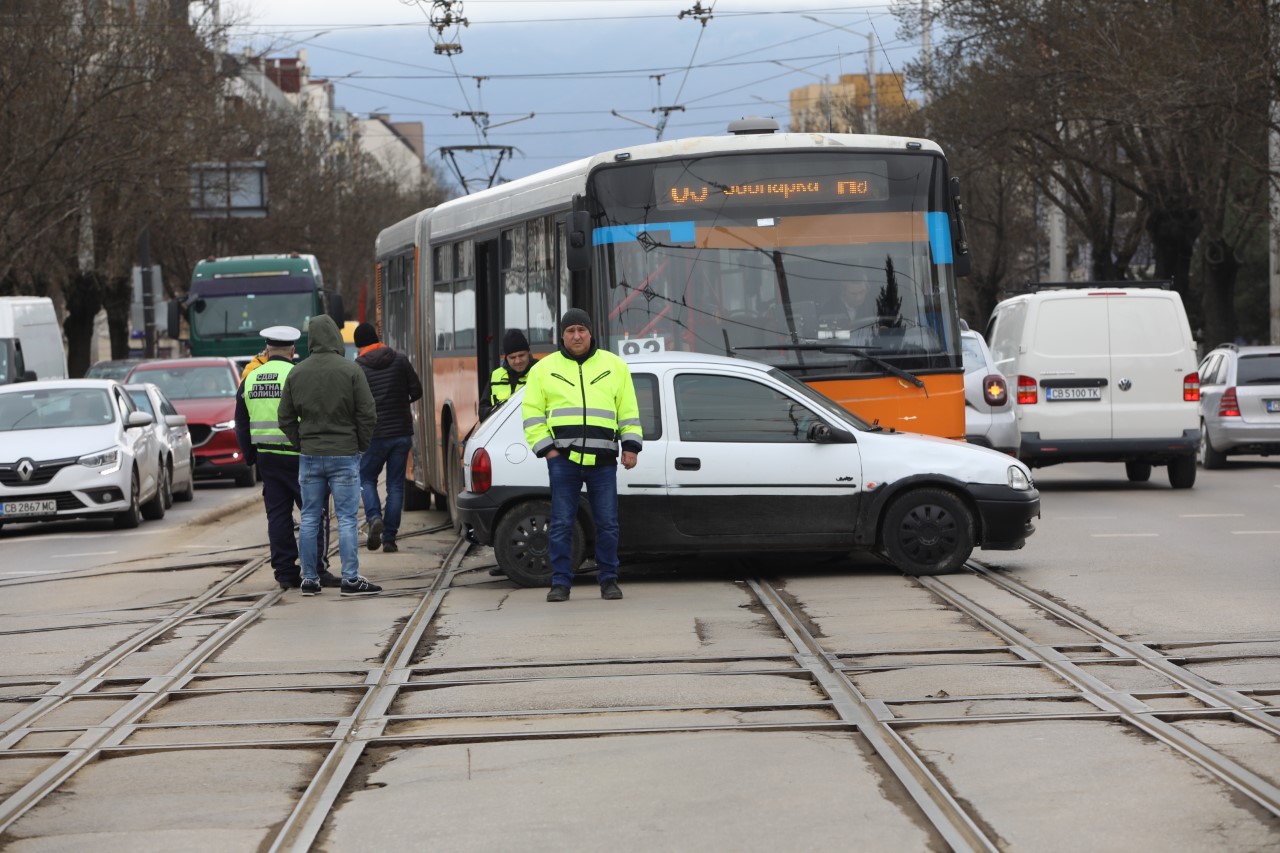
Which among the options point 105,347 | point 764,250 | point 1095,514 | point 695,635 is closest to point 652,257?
point 764,250

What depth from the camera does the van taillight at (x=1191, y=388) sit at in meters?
22.2

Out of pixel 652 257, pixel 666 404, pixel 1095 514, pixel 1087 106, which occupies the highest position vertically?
pixel 1087 106

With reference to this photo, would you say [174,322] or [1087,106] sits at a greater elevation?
[1087,106]

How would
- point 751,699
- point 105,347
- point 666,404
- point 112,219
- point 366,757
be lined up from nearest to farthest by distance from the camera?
point 366,757 → point 751,699 → point 666,404 → point 112,219 → point 105,347

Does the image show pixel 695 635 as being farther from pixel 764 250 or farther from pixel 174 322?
pixel 174 322

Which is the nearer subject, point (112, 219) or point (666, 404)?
point (666, 404)

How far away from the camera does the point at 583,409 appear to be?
40.7 ft

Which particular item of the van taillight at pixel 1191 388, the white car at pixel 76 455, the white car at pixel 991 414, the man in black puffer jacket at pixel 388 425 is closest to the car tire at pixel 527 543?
the man in black puffer jacket at pixel 388 425

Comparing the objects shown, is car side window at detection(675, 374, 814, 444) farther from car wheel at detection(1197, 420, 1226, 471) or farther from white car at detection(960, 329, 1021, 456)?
car wheel at detection(1197, 420, 1226, 471)

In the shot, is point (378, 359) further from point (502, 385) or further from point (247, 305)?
point (247, 305)

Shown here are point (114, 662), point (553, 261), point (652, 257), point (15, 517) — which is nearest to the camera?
point (114, 662)

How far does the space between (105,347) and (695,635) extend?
8845 centimetres

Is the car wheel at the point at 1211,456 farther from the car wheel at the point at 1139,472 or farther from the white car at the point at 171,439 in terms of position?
the white car at the point at 171,439

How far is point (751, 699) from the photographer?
8492 mm
